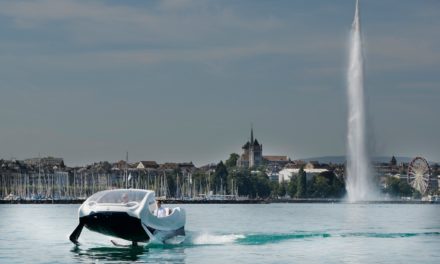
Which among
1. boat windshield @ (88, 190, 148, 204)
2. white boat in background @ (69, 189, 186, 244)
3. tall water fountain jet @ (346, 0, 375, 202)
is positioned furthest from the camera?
tall water fountain jet @ (346, 0, 375, 202)

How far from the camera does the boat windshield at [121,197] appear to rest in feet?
144

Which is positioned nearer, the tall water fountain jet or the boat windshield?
the boat windshield

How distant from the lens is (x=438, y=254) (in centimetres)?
4738

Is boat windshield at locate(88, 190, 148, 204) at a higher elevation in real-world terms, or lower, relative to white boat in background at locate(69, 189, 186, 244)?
higher

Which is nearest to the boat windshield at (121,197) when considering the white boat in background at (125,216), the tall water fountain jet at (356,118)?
the white boat in background at (125,216)

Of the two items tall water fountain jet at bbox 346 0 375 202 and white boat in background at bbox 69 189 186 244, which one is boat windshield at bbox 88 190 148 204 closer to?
white boat in background at bbox 69 189 186 244

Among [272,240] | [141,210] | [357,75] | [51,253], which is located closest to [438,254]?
[272,240]

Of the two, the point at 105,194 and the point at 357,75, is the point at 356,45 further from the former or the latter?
the point at 105,194

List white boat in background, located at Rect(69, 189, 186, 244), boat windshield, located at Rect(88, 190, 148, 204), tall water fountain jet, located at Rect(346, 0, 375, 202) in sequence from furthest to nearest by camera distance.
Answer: tall water fountain jet, located at Rect(346, 0, 375, 202), boat windshield, located at Rect(88, 190, 148, 204), white boat in background, located at Rect(69, 189, 186, 244)

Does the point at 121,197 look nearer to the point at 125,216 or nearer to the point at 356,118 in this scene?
the point at 125,216

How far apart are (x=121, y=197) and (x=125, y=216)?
123 centimetres

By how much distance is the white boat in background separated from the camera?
43062 mm

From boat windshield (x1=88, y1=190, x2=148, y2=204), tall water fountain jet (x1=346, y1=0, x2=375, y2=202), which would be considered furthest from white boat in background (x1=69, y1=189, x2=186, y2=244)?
tall water fountain jet (x1=346, y1=0, x2=375, y2=202)

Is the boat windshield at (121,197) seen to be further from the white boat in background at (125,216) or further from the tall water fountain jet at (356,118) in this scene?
the tall water fountain jet at (356,118)
